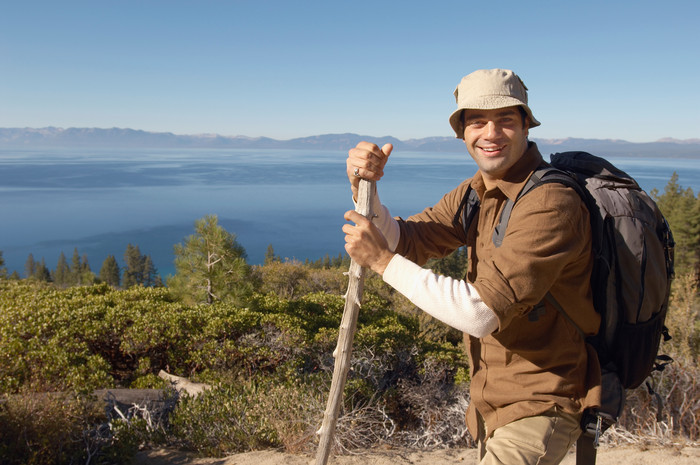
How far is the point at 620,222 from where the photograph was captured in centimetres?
162

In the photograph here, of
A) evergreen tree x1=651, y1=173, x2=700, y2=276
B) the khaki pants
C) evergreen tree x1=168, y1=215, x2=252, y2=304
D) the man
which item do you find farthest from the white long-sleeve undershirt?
evergreen tree x1=651, y1=173, x2=700, y2=276

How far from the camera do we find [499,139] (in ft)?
5.87

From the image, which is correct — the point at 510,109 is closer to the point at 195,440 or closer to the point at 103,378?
the point at 195,440

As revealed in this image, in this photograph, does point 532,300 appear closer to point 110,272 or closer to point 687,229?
point 687,229

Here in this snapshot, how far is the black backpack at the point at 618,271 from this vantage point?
5.30 ft

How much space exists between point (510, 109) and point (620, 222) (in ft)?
1.90

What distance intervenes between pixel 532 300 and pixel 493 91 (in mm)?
797

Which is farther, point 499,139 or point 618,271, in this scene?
point 499,139

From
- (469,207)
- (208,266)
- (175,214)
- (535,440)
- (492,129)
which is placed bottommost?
(175,214)

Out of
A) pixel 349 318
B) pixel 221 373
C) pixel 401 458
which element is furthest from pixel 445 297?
pixel 221 373

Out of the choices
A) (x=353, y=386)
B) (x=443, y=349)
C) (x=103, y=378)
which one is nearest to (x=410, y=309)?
(x=443, y=349)

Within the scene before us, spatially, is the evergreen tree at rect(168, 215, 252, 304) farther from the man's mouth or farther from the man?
the man's mouth

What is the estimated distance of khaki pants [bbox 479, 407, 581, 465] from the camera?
5.55ft

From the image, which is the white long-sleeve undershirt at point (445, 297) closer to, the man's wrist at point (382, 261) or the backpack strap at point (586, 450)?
the man's wrist at point (382, 261)
